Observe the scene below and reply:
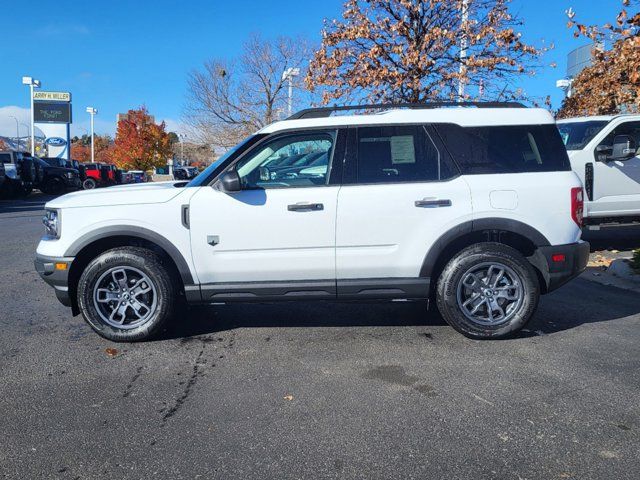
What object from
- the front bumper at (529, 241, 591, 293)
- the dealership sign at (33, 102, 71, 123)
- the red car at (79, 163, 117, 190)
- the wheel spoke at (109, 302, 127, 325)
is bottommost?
the wheel spoke at (109, 302, 127, 325)

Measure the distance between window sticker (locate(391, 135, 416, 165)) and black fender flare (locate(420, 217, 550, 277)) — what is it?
2.30ft

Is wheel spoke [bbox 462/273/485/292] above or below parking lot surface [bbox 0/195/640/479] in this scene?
above

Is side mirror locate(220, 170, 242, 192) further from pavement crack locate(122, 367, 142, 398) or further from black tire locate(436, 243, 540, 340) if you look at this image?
black tire locate(436, 243, 540, 340)

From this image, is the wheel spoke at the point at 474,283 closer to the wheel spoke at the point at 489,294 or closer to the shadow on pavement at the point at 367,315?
the wheel spoke at the point at 489,294

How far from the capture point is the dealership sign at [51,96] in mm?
47438

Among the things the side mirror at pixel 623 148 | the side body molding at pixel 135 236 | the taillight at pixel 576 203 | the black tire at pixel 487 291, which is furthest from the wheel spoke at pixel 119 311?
the side mirror at pixel 623 148

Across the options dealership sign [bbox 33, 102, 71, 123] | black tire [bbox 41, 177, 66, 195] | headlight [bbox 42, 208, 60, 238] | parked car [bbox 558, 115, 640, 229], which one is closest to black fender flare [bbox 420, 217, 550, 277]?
headlight [bbox 42, 208, 60, 238]

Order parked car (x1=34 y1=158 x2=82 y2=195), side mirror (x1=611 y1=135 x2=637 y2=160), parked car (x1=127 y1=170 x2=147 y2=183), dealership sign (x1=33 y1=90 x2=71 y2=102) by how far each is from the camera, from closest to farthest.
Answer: side mirror (x1=611 y1=135 x2=637 y2=160)
parked car (x1=34 y1=158 x2=82 y2=195)
parked car (x1=127 y1=170 x2=147 y2=183)
dealership sign (x1=33 y1=90 x2=71 y2=102)

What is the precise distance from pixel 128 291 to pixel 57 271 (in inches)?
23.7

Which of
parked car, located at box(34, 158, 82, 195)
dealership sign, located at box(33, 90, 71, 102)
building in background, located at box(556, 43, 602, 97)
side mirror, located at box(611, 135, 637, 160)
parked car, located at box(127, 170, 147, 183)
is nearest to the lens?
side mirror, located at box(611, 135, 637, 160)

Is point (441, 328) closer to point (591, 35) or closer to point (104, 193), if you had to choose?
point (104, 193)

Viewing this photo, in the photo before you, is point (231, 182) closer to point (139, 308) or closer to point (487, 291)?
point (139, 308)

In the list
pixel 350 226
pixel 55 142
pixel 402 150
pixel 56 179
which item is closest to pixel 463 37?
pixel 402 150

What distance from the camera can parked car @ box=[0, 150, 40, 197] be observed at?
22.1 m
